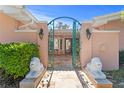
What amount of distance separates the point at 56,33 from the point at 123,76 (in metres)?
12.3

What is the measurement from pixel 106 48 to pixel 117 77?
200cm

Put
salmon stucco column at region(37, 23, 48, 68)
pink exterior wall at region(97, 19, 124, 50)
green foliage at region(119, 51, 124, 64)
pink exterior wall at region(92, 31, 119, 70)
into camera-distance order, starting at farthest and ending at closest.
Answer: pink exterior wall at region(97, 19, 124, 50), green foliage at region(119, 51, 124, 64), pink exterior wall at region(92, 31, 119, 70), salmon stucco column at region(37, 23, 48, 68)

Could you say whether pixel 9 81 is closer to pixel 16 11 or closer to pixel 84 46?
pixel 16 11

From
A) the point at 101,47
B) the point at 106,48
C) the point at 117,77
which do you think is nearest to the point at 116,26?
the point at 106,48

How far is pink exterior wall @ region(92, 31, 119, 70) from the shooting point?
12781 millimetres

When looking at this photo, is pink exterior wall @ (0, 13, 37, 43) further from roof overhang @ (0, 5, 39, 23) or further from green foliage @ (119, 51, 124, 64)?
green foliage @ (119, 51, 124, 64)

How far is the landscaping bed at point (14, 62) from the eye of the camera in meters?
9.56

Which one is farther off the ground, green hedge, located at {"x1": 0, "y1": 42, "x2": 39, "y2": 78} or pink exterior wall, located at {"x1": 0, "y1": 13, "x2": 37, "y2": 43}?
pink exterior wall, located at {"x1": 0, "y1": 13, "x2": 37, "y2": 43}

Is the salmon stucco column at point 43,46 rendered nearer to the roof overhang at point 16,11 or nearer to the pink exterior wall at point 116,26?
the roof overhang at point 16,11

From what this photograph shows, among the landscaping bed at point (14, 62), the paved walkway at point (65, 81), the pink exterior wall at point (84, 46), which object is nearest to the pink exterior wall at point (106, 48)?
the pink exterior wall at point (84, 46)

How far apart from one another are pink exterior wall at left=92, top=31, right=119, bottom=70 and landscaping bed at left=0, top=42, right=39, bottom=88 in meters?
3.91

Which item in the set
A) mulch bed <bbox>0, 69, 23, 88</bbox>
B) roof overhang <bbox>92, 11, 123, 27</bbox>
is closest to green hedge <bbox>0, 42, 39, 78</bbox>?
mulch bed <bbox>0, 69, 23, 88</bbox>
